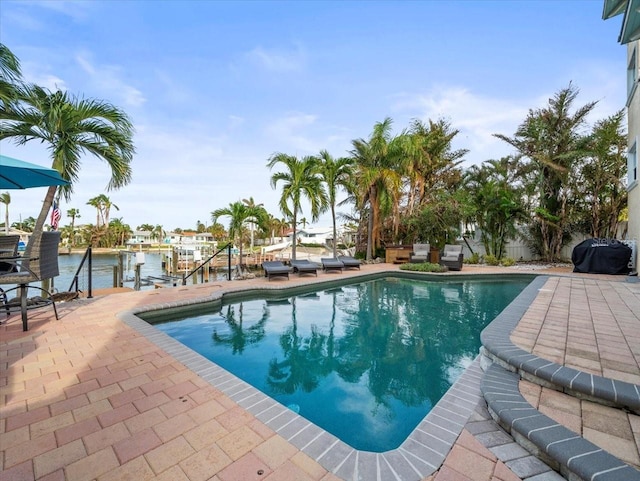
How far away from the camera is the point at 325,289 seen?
8914 millimetres

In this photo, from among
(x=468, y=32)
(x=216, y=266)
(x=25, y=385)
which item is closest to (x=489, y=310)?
(x=25, y=385)

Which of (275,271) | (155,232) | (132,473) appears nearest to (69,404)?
(132,473)

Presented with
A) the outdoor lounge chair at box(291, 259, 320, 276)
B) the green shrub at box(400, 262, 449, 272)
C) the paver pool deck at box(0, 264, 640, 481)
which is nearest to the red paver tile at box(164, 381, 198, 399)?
the paver pool deck at box(0, 264, 640, 481)

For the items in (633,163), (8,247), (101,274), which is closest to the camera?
(8,247)

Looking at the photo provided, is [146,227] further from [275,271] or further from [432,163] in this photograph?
[275,271]

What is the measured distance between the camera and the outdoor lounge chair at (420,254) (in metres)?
12.3

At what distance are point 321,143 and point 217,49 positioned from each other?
214 inches

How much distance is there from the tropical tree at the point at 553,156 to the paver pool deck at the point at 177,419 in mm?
11003

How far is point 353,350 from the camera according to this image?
4355 mm

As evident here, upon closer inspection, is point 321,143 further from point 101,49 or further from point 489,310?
point 489,310

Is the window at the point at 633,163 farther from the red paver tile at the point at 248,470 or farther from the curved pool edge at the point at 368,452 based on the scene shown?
the red paver tile at the point at 248,470

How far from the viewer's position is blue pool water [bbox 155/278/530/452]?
113 inches

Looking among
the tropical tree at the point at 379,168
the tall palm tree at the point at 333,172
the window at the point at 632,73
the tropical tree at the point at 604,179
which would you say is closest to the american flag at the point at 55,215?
the tall palm tree at the point at 333,172

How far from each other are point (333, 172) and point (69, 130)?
8.65 meters
